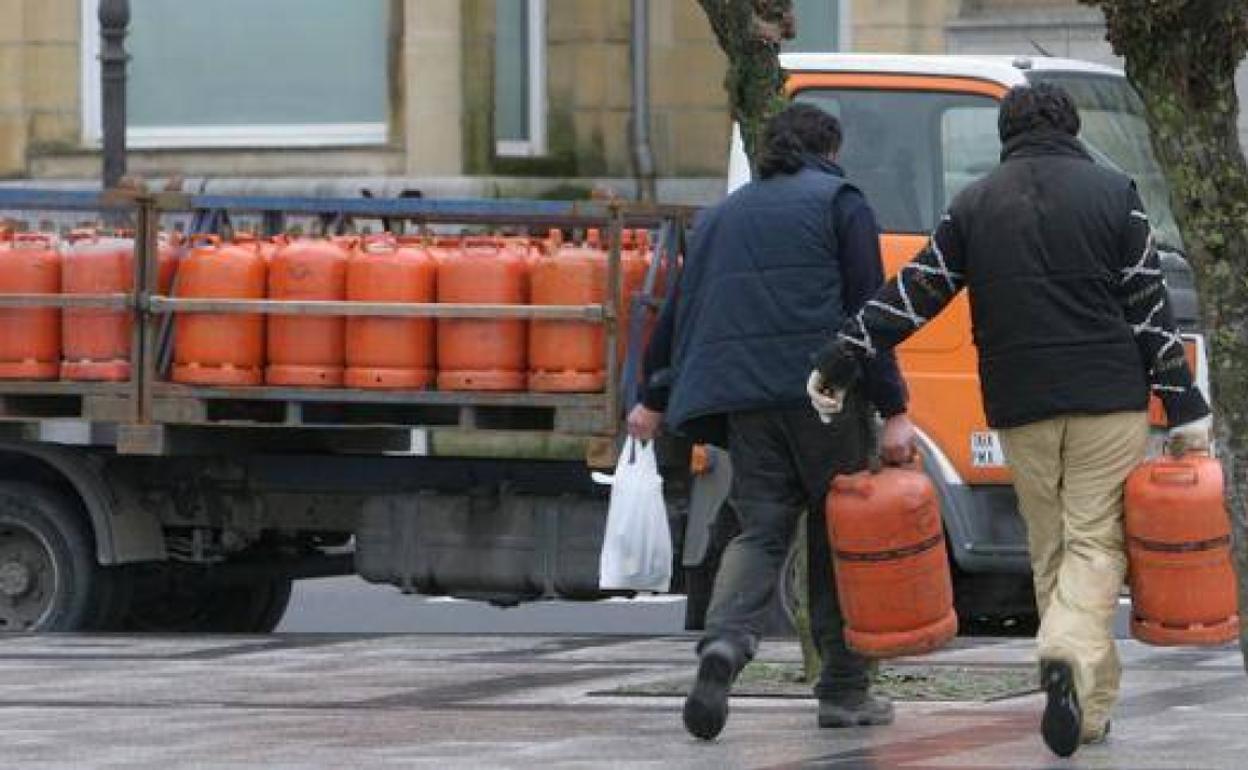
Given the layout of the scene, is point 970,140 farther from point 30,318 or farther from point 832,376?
point 832,376

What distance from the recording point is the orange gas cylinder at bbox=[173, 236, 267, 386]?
1467cm

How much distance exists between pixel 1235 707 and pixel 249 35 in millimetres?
17511

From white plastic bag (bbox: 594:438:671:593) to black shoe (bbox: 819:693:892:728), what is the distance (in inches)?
92.9

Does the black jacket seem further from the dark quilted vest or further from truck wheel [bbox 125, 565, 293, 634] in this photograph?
truck wheel [bbox 125, 565, 293, 634]

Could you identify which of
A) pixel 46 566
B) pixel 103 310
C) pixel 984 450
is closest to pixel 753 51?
pixel 984 450

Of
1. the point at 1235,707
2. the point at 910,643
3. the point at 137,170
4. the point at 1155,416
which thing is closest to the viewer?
the point at 910,643

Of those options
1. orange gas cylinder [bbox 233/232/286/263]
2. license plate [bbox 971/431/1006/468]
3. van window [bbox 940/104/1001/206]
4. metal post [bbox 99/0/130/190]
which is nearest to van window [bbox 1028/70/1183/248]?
van window [bbox 940/104/1001/206]

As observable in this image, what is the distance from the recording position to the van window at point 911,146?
14.3m

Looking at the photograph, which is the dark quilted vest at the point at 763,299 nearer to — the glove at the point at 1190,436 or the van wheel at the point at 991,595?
the glove at the point at 1190,436

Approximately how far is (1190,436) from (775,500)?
1.24 meters

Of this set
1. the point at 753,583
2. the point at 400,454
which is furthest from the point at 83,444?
the point at 753,583

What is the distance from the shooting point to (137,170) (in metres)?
27.9

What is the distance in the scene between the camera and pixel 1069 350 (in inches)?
416

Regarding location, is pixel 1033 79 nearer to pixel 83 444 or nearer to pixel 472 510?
pixel 472 510
